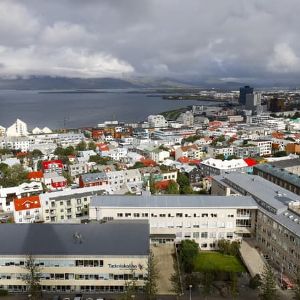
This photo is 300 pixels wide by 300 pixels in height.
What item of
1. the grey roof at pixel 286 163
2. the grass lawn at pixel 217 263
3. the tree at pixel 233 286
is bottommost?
the grass lawn at pixel 217 263

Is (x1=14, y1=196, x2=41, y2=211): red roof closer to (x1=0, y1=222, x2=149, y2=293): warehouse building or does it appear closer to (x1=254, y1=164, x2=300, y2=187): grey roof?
(x1=0, y1=222, x2=149, y2=293): warehouse building

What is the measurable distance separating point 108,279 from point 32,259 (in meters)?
2.12

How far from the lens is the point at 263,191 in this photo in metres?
14.2

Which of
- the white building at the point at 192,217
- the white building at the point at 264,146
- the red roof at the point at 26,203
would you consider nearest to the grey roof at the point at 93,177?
the red roof at the point at 26,203

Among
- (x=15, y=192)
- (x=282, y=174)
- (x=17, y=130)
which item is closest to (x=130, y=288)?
(x=15, y=192)

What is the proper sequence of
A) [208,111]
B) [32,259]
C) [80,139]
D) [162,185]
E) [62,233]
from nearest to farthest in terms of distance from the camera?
[32,259] → [62,233] → [162,185] → [80,139] → [208,111]

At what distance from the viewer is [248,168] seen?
23.2m

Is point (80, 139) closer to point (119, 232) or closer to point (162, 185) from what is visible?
point (162, 185)

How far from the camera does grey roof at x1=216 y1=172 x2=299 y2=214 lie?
1261 centimetres

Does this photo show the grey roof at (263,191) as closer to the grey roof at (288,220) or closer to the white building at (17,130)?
the grey roof at (288,220)

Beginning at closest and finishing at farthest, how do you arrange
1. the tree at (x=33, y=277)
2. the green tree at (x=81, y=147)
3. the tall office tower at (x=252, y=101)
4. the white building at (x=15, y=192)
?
Answer: the tree at (x=33, y=277) < the white building at (x=15, y=192) < the green tree at (x=81, y=147) < the tall office tower at (x=252, y=101)

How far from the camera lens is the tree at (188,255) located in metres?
11.4

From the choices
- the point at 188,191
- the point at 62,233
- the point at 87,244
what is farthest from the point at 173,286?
the point at 188,191

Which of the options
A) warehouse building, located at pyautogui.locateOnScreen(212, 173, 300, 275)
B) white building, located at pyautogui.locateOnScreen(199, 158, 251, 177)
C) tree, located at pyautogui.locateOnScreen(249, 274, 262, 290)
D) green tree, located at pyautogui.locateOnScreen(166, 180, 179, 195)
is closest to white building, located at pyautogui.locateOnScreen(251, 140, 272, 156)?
white building, located at pyautogui.locateOnScreen(199, 158, 251, 177)
